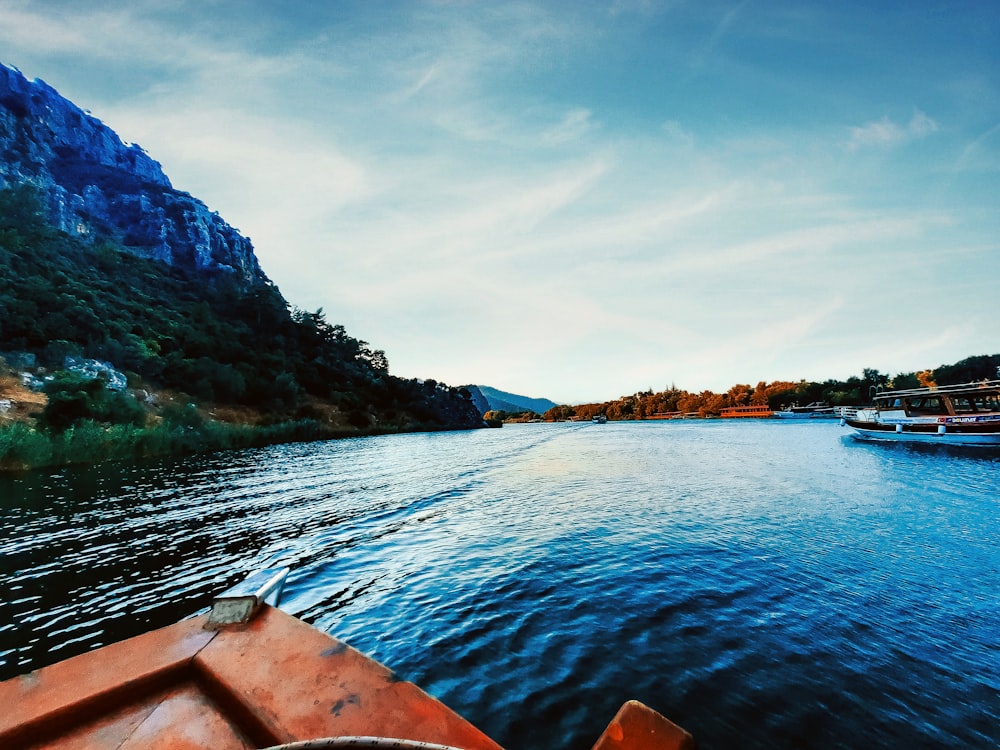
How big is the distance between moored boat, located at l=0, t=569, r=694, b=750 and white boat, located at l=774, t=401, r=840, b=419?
7305 inches

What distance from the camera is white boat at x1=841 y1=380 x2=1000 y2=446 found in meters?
40.4

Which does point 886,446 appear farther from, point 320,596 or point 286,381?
point 286,381

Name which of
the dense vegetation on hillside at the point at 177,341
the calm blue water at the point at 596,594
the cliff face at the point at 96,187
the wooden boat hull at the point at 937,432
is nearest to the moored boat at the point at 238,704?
the calm blue water at the point at 596,594

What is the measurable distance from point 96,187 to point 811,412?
10682 inches

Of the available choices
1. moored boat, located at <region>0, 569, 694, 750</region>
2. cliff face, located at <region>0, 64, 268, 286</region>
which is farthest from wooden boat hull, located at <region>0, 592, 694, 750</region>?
cliff face, located at <region>0, 64, 268, 286</region>

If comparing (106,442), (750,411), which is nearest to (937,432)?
(106,442)

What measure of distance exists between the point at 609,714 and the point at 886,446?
64212 mm

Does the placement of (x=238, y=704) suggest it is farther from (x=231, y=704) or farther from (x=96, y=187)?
(x=96, y=187)

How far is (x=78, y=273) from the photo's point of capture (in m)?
80.7

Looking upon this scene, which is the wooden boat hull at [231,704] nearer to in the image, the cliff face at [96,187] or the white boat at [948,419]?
the white boat at [948,419]


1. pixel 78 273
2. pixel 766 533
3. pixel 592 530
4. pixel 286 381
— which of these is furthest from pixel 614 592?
pixel 78 273

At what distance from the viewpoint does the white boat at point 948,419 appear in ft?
133

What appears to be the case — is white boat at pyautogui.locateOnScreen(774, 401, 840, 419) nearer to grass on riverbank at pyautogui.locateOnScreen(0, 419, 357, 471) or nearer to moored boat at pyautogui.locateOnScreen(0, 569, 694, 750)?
grass on riverbank at pyautogui.locateOnScreen(0, 419, 357, 471)

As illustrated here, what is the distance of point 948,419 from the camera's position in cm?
4344
